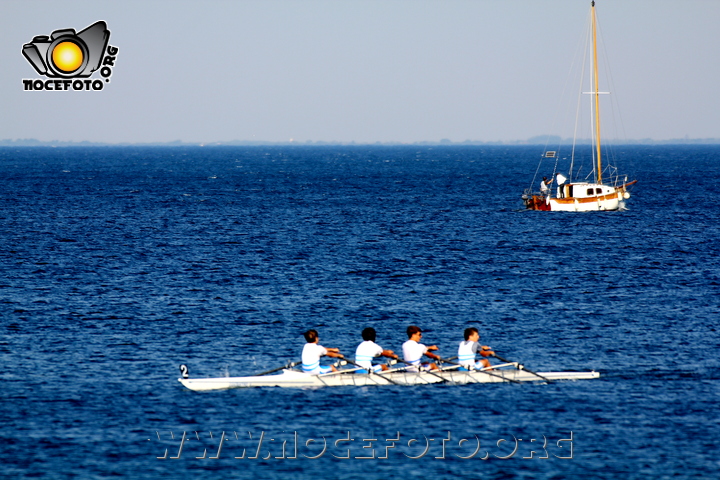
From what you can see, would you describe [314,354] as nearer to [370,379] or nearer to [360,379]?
[360,379]

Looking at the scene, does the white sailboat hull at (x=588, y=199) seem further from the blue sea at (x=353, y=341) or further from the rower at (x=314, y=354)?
the rower at (x=314, y=354)

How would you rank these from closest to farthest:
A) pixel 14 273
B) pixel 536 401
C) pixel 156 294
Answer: pixel 536 401 < pixel 156 294 < pixel 14 273

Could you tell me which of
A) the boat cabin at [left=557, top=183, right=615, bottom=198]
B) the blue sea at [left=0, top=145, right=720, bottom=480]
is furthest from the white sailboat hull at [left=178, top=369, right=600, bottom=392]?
the boat cabin at [left=557, top=183, right=615, bottom=198]

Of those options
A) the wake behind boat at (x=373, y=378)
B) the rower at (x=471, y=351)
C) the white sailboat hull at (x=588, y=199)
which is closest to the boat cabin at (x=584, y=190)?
the white sailboat hull at (x=588, y=199)

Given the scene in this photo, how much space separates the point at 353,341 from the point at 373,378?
24.6 ft

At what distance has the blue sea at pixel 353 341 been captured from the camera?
1041 inches

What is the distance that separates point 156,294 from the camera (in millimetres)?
51875

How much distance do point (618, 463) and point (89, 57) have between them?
46588mm

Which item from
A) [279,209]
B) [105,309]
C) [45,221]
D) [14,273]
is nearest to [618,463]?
[105,309]

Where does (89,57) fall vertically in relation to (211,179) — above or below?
above

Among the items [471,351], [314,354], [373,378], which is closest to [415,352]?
[373,378]

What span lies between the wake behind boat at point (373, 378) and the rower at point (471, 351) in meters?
0.27

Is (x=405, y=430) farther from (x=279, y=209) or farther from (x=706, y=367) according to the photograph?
(x=279, y=209)

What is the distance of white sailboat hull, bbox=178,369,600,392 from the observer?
106ft
